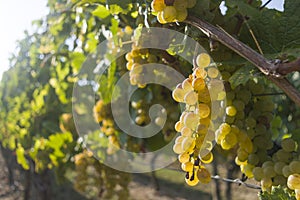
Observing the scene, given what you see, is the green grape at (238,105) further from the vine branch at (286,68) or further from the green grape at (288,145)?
the vine branch at (286,68)

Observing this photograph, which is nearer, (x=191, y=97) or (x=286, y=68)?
(x=286, y=68)

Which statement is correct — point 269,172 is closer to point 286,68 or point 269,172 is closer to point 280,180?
point 280,180

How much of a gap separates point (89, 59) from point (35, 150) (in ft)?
4.51

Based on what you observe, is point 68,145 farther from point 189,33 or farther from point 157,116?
point 189,33

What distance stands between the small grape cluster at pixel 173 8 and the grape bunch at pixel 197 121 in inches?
3.2

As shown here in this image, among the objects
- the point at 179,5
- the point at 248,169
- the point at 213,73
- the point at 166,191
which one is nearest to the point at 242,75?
the point at 213,73

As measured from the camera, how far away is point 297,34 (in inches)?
30.2

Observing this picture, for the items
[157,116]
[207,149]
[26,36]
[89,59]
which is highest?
[26,36]

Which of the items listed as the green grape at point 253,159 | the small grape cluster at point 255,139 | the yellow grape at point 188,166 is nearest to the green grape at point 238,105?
the small grape cluster at point 255,139

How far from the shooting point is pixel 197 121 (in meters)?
0.72

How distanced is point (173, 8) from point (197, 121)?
20 cm

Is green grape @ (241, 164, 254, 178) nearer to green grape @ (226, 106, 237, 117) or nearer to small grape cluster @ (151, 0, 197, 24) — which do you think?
green grape @ (226, 106, 237, 117)

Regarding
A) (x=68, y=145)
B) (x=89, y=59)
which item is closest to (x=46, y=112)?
(x=68, y=145)

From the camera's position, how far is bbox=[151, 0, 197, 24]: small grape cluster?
727mm
